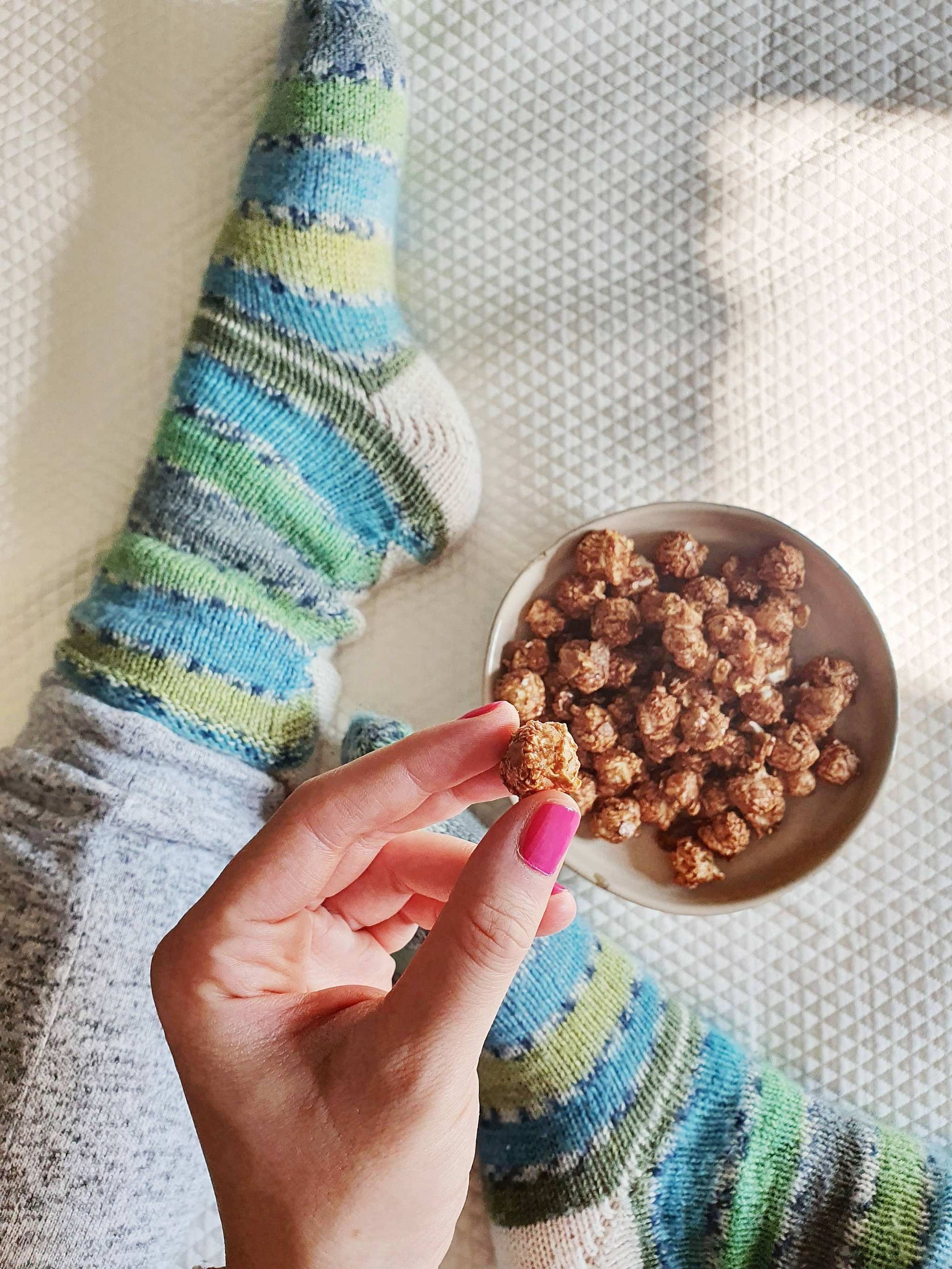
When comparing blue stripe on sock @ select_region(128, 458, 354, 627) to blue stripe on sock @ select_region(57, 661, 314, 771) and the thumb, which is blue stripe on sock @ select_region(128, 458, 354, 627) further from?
the thumb

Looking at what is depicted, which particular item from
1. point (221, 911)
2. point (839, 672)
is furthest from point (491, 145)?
point (221, 911)

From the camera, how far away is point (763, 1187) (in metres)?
0.68

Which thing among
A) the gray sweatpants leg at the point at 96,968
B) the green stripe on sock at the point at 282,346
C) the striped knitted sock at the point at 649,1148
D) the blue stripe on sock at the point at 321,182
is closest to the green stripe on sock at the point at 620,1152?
the striped knitted sock at the point at 649,1148

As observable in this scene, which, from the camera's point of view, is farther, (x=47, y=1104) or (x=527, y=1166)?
(x=527, y=1166)

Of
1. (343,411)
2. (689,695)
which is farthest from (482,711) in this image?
(343,411)

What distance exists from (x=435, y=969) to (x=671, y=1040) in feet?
1.24

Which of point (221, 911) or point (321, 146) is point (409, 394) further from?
point (221, 911)

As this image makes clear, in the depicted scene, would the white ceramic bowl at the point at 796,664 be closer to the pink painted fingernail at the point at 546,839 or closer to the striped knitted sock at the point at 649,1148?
the striped knitted sock at the point at 649,1148

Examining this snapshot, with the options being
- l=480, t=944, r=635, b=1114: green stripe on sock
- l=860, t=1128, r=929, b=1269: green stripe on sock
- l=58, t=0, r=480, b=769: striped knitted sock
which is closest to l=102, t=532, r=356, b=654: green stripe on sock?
l=58, t=0, r=480, b=769: striped knitted sock

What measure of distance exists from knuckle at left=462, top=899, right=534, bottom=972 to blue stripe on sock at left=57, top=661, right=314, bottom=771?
34 cm

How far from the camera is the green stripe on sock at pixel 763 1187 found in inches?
26.6

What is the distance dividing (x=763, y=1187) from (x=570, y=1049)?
0.16 meters

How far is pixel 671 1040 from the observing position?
27.2 inches

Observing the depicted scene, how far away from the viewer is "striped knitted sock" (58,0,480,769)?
0.68m
